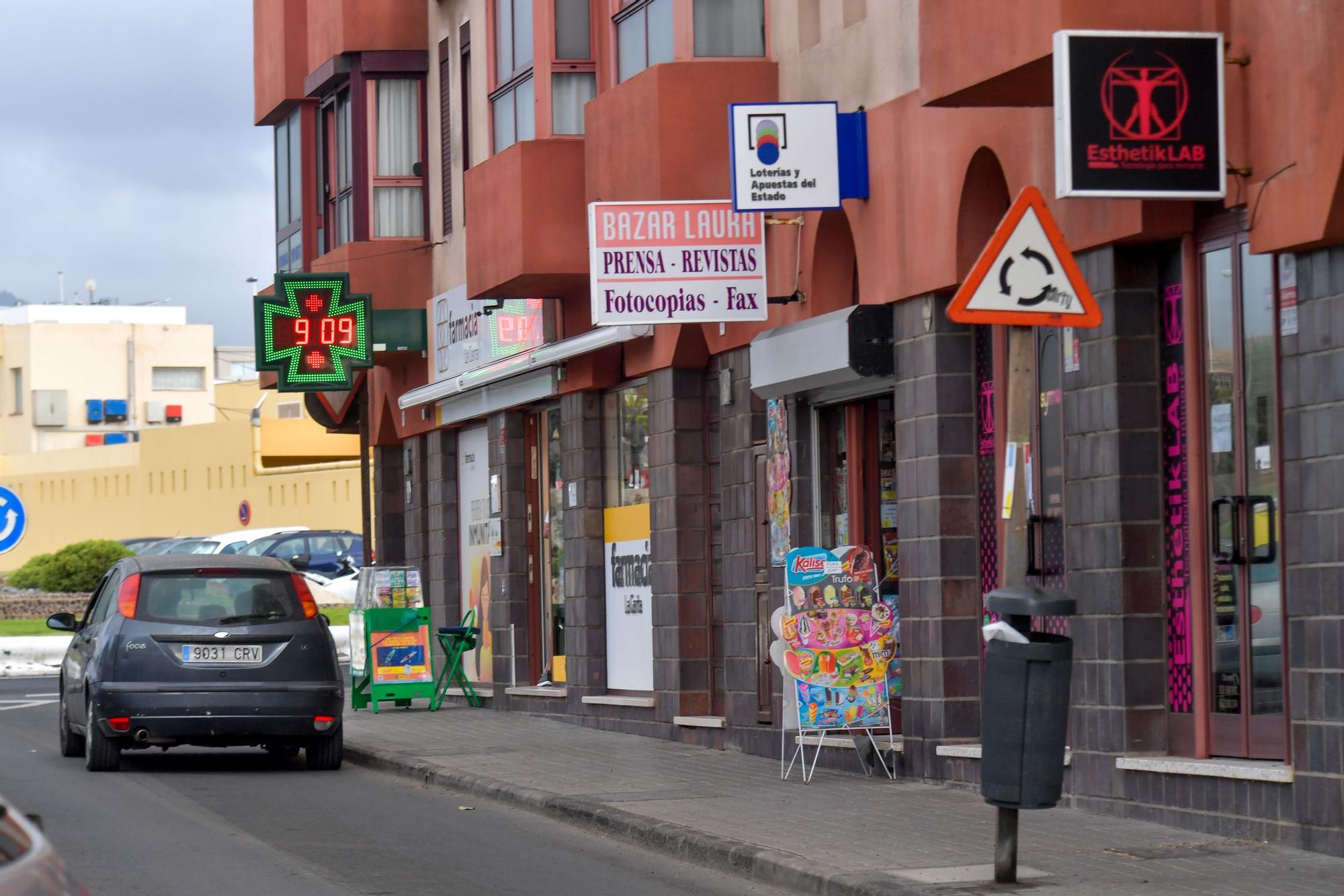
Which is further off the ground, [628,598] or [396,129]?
[396,129]

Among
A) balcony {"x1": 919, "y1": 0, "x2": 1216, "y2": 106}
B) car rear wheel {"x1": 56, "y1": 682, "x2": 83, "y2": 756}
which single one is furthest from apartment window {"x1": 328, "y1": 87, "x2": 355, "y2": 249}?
balcony {"x1": 919, "y1": 0, "x2": 1216, "y2": 106}

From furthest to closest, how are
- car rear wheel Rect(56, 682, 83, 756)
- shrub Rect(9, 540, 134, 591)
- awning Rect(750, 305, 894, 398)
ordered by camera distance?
shrub Rect(9, 540, 134, 591), car rear wheel Rect(56, 682, 83, 756), awning Rect(750, 305, 894, 398)

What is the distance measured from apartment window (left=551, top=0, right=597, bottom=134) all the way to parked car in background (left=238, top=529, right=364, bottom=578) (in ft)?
95.4

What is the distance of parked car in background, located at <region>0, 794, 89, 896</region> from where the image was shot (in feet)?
13.2

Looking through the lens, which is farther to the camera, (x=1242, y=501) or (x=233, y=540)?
(x=233, y=540)

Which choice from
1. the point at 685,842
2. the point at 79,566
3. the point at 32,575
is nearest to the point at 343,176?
the point at 685,842

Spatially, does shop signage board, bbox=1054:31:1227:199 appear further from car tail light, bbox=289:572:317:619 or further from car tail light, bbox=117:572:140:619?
car tail light, bbox=117:572:140:619

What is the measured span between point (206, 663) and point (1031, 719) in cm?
811

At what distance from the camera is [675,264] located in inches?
626

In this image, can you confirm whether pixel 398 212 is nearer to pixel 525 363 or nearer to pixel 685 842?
pixel 525 363

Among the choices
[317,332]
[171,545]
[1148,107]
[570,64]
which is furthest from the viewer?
[171,545]

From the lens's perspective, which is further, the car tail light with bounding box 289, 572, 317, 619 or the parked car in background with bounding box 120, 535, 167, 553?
the parked car in background with bounding box 120, 535, 167, 553

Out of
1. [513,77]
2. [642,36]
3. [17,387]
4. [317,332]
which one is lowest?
[317,332]

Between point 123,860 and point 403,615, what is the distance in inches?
431
